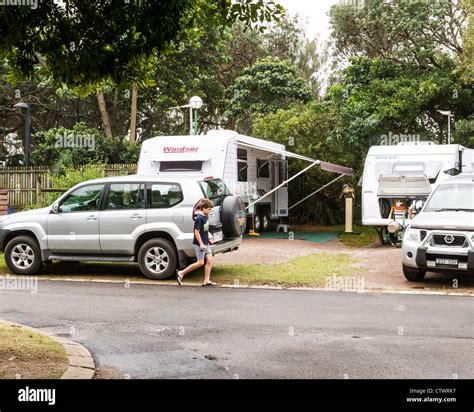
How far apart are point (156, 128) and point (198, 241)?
28.9m

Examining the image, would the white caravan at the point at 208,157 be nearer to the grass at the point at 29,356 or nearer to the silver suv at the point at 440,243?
the silver suv at the point at 440,243

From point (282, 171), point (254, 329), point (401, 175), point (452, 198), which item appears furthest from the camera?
point (282, 171)

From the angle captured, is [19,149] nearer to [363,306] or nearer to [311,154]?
[311,154]

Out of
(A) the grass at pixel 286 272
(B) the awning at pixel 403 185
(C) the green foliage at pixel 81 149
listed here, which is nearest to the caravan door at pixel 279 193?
(B) the awning at pixel 403 185

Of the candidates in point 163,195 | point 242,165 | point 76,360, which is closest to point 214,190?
point 163,195

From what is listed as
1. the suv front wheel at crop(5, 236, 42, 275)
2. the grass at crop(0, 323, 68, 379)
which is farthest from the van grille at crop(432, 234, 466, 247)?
the suv front wheel at crop(5, 236, 42, 275)

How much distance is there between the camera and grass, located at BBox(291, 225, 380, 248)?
63.4 ft

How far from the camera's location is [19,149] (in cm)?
3997

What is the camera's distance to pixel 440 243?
11469 mm

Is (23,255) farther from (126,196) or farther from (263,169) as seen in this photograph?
(263,169)

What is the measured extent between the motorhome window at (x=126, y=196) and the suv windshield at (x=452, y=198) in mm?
5244

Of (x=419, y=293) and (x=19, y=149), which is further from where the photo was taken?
(x=19, y=149)

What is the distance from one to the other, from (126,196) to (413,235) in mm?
5143
